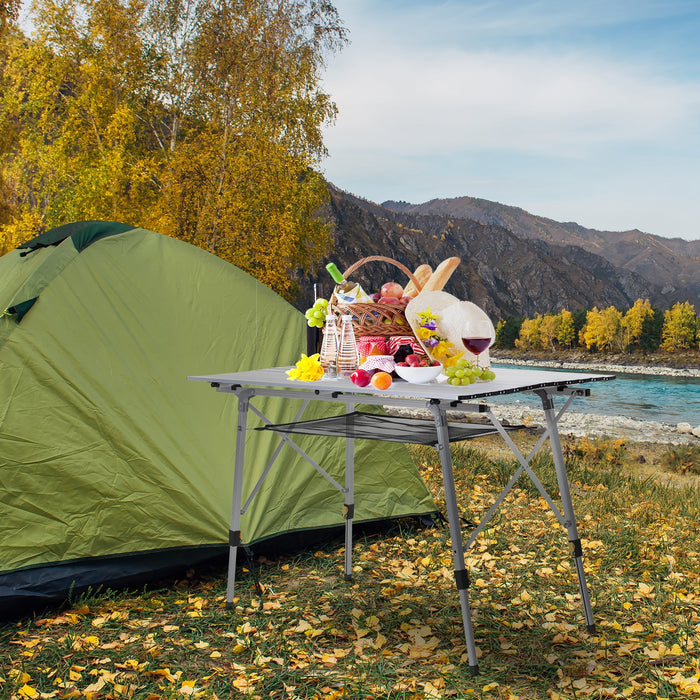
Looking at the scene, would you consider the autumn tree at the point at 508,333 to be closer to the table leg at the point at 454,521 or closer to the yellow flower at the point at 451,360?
the yellow flower at the point at 451,360

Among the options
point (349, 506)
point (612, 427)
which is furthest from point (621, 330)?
point (349, 506)

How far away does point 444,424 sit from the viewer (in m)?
2.81

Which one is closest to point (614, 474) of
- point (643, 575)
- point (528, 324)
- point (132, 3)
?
point (643, 575)

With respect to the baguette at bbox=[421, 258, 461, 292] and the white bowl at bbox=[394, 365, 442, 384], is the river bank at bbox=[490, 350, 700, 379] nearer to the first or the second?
the baguette at bbox=[421, 258, 461, 292]

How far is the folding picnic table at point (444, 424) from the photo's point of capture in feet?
9.09

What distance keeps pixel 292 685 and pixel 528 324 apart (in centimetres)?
7710

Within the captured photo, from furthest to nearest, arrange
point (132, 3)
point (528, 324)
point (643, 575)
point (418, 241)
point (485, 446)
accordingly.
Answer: point (418, 241) → point (528, 324) → point (132, 3) → point (485, 446) → point (643, 575)

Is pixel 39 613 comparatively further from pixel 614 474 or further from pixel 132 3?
pixel 132 3

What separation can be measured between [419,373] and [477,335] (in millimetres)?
326

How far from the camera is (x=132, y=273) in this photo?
4.51 metres

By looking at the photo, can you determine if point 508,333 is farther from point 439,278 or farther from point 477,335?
point 477,335

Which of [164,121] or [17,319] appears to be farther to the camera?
[164,121]

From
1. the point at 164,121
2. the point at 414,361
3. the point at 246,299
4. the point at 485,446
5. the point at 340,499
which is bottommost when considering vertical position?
the point at 485,446

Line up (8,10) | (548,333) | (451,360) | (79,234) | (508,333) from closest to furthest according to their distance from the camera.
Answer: (451,360)
(79,234)
(8,10)
(548,333)
(508,333)
